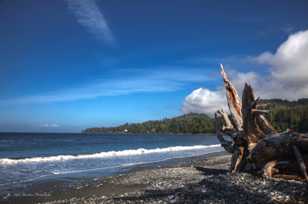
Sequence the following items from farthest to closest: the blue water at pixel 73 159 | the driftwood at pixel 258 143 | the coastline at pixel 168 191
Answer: the blue water at pixel 73 159 < the driftwood at pixel 258 143 < the coastline at pixel 168 191

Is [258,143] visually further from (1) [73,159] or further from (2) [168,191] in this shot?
(1) [73,159]

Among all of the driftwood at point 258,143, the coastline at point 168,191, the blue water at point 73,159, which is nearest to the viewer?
the coastline at point 168,191

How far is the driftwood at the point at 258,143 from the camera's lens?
1463 cm

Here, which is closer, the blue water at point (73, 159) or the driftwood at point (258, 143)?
the driftwood at point (258, 143)

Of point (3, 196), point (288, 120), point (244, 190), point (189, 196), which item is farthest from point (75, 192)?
point (288, 120)

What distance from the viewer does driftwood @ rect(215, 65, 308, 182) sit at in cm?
1463

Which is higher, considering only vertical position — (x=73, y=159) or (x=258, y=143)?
(x=258, y=143)

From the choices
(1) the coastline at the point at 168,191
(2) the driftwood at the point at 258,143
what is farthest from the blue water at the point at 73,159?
(2) the driftwood at the point at 258,143

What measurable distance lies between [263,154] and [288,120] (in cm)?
11708

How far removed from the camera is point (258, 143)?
16500 mm

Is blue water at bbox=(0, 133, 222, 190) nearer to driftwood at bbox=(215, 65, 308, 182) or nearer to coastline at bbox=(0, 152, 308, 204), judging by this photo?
coastline at bbox=(0, 152, 308, 204)

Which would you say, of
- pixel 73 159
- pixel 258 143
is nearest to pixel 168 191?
pixel 258 143

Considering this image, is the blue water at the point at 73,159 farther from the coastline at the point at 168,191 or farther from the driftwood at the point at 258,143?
the driftwood at the point at 258,143

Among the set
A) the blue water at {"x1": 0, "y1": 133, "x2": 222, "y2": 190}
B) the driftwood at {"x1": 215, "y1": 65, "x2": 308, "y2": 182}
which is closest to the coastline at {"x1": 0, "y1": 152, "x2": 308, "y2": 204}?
the driftwood at {"x1": 215, "y1": 65, "x2": 308, "y2": 182}
